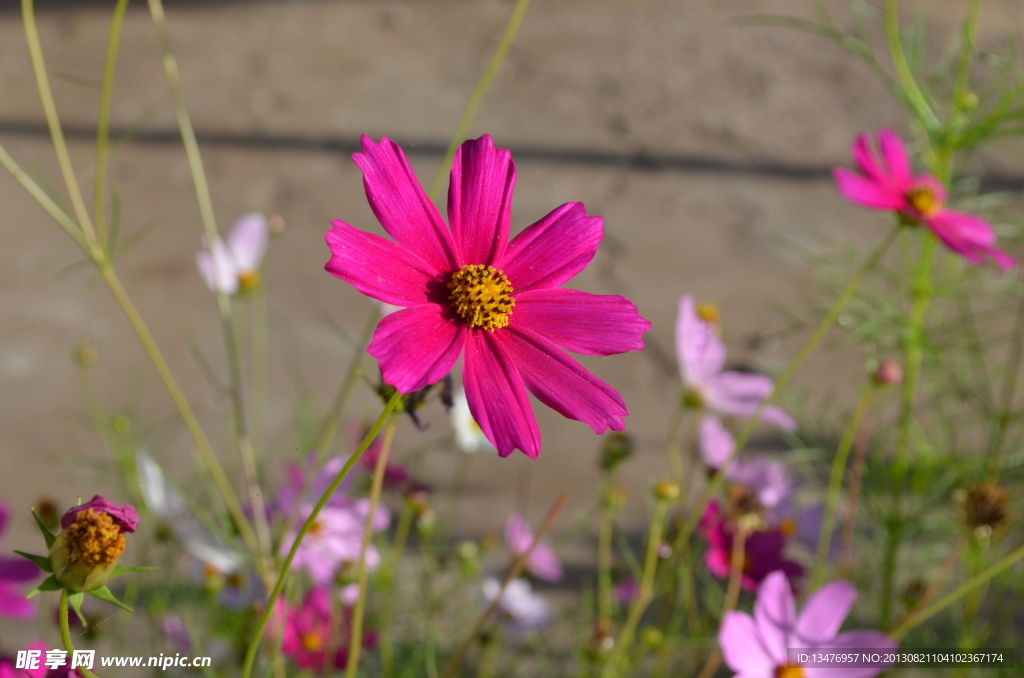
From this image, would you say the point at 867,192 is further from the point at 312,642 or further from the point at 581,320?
the point at 312,642

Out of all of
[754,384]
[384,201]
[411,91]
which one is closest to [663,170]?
[411,91]

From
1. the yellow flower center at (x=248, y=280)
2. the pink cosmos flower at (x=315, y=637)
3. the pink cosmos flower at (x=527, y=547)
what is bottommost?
the pink cosmos flower at (x=315, y=637)

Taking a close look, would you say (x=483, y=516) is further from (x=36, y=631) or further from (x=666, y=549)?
(x=666, y=549)

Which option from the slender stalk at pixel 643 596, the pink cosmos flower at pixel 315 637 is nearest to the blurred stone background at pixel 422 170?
the pink cosmos flower at pixel 315 637

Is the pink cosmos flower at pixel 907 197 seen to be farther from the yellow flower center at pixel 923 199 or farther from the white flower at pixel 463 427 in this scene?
the white flower at pixel 463 427

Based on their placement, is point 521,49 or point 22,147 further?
point 521,49

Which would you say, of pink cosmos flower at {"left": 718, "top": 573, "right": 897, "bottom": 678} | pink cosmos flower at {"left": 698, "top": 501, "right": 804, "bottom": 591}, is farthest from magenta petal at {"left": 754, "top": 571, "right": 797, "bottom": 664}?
pink cosmos flower at {"left": 698, "top": 501, "right": 804, "bottom": 591}

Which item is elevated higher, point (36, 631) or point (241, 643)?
point (36, 631)
